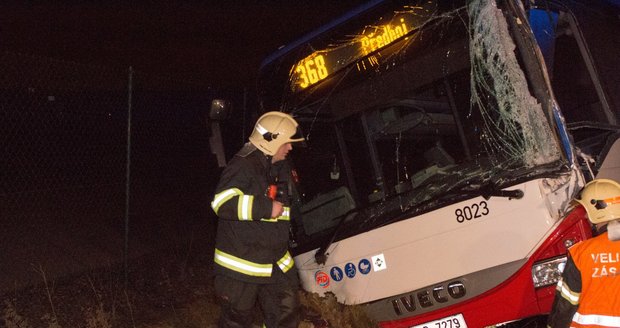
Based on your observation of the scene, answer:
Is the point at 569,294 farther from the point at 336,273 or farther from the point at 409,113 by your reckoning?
the point at 409,113

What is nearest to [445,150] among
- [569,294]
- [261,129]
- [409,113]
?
[409,113]

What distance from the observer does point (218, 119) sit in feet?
13.8

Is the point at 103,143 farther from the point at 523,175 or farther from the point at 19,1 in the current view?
the point at 523,175

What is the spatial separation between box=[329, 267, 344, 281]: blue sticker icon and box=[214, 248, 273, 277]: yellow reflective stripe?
622 mm

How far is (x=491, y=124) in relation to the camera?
3.62m

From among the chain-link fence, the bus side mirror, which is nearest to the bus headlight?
the bus side mirror

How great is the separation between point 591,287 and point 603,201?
442 mm

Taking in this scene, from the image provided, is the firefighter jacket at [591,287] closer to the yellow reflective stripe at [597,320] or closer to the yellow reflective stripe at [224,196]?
the yellow reflective stripe at [597,320]

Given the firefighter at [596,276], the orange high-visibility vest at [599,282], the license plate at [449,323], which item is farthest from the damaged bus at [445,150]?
the orange high-visibility vest at [599,282]

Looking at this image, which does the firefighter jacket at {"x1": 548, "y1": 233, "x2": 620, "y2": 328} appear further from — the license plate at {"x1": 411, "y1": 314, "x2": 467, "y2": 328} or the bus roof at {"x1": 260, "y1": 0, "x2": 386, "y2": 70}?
the bus roof at {"x1": 260, "y1": 0, "x2": 386, "y2": 70}

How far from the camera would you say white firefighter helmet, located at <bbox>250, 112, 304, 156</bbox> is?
11.8ft

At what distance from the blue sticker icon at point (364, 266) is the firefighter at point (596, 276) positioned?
4.32 ft

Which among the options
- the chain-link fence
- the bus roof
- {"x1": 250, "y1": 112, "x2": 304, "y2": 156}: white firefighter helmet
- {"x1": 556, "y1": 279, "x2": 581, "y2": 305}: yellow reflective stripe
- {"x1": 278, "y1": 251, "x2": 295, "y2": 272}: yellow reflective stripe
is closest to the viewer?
{"x1": 556, "y1": 279, "x2": 581, "y2": 305}: yellow reflective stripe

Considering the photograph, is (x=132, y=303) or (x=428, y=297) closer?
(x=428, y=297)
